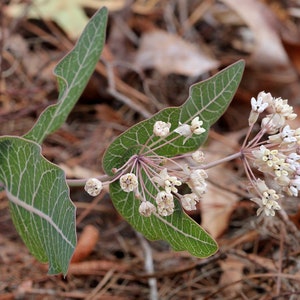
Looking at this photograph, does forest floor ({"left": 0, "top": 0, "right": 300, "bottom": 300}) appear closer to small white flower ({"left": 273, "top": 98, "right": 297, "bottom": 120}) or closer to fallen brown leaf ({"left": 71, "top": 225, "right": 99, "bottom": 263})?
fallen brown leaf ({"left": 71, "top": 225, "right": 99, "bottom": 263})

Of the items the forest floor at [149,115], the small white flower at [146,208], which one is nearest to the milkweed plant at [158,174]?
the small white flower at [146,208]

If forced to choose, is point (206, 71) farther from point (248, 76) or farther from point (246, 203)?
point (246, 203)

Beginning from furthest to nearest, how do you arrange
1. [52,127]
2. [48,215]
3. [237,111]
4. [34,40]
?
[34,40]
[237,111]
[52,127]
[48,215]

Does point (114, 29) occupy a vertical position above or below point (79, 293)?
above

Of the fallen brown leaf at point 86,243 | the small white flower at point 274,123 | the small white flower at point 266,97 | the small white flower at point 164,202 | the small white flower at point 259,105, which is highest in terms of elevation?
the small white flower at point 266,97

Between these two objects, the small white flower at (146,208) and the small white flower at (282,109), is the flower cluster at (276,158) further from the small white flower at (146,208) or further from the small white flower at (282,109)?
the small white flower at (146,208)

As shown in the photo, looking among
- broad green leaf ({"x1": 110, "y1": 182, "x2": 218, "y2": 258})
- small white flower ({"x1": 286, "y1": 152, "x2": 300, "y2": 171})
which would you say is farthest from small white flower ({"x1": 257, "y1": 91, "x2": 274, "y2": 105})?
broad green leaf ({"x1": 110, "y1": 182, "x2": 218, "y2": 258})

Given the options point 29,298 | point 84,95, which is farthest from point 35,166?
point 84,95
